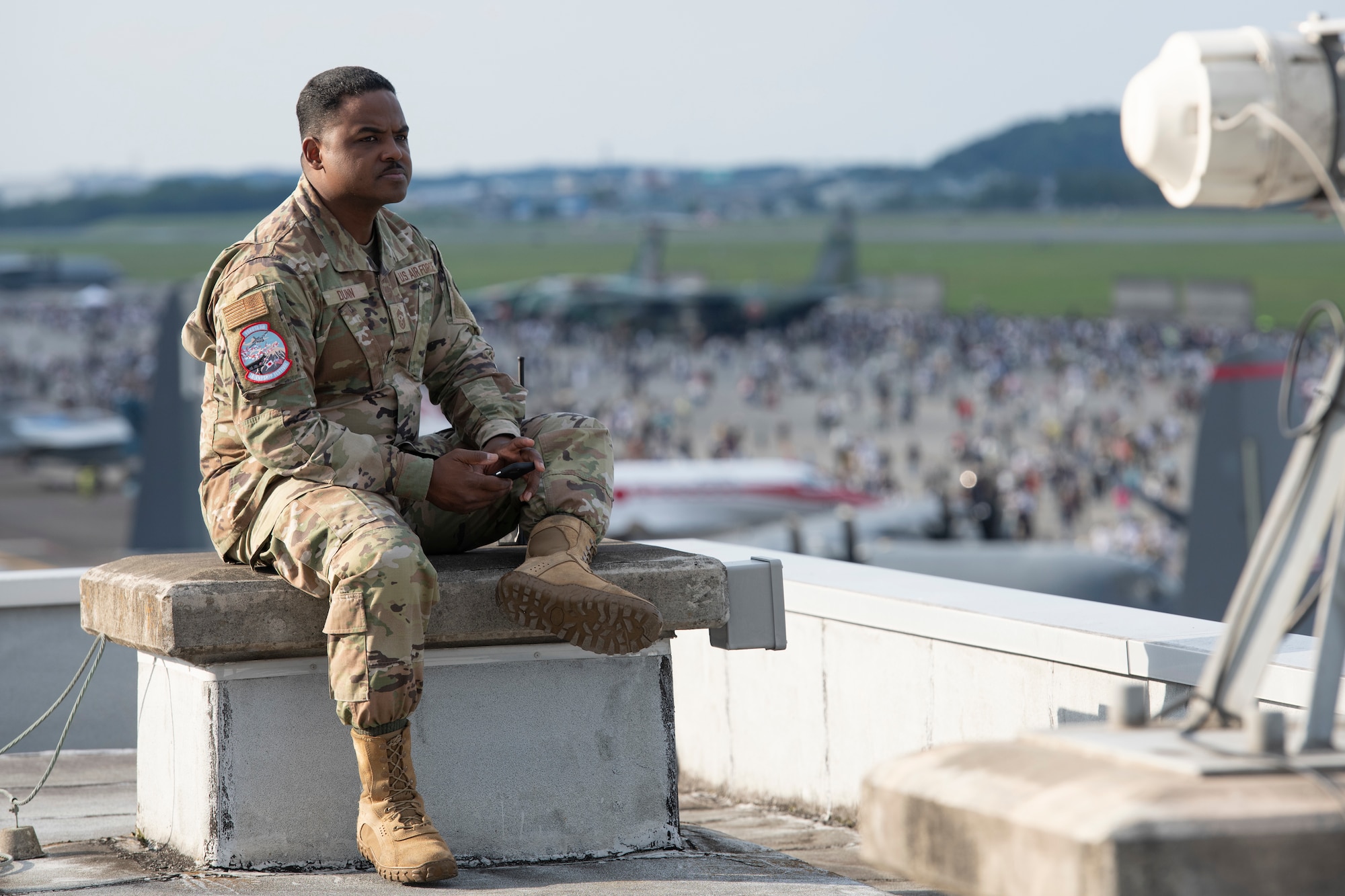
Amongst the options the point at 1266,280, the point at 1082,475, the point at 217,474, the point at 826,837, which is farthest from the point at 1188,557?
the point at 1266,280

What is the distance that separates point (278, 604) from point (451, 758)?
61cm

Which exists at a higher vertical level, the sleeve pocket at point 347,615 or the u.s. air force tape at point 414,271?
the u.s. air force tape at point 414,271

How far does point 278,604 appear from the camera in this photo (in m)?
3.52

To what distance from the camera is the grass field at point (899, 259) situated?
125375mm

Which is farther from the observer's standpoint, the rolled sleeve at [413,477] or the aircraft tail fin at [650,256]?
the aircraft tail fin at [650,256]

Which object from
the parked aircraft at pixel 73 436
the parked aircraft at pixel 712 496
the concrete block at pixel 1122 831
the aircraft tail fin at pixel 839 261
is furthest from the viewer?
the aircraft tail fin at pixel 839 261

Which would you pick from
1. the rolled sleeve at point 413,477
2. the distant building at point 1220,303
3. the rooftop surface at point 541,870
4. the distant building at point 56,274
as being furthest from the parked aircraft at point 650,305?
the rolled sleeve at point 413,477

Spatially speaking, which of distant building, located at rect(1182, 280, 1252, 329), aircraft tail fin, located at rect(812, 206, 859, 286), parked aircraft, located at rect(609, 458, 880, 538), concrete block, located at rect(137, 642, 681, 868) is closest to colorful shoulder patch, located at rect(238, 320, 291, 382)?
concrete block, located at rect(137, 642, 681, 868)

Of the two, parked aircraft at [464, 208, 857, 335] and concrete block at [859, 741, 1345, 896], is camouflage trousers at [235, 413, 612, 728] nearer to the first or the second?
concrete block at [859, 741, 1345, 896]

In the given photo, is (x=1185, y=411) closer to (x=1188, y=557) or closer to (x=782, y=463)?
(x=782, y=463)

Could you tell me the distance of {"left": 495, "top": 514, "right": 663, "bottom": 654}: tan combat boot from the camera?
3.45m

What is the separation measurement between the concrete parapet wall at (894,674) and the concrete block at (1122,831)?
1.15m

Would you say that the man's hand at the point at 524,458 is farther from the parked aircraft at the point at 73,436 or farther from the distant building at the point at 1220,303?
the distant building at the point at 1220,303

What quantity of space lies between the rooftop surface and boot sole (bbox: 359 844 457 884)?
3cm
